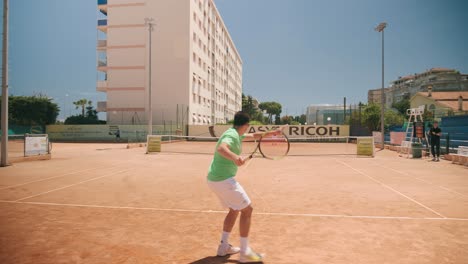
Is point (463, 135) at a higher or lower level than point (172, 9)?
lower

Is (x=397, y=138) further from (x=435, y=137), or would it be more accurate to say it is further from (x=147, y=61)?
(x=147, y=61)

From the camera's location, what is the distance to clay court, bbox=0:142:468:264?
427 cm

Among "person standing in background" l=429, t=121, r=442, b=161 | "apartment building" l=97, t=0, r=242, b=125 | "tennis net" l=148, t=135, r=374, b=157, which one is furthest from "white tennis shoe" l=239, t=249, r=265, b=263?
"apartment building" l=97, t=0, r=242, b=125

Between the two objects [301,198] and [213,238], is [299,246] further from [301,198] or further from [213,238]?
[301,198]

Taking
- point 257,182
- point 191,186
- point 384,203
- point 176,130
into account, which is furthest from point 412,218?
point 176,130

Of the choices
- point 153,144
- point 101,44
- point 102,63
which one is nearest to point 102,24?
point 101,44

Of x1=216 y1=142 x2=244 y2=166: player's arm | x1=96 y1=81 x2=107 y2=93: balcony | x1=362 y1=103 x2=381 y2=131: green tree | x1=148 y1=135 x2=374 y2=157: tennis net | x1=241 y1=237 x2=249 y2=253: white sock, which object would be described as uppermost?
x1=96 y1=81 x2=107 y2=93: balcony

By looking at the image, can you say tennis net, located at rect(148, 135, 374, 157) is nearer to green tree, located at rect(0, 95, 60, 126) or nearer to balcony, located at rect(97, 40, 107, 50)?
balcony, located at rect(97, 40, 107, 50)

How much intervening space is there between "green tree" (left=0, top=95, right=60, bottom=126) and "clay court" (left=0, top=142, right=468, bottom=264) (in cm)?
5155

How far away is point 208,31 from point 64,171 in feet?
175

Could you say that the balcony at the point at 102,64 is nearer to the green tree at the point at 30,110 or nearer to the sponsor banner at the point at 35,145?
the green tree at the point at 30,110

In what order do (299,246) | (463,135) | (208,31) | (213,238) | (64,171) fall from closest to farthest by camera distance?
1. (299,246)
2. (213,238)
3. (64,171)
4. (463,135)
5. (208,31)

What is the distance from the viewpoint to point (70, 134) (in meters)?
47.2

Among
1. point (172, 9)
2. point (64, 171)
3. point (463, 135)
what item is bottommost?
point (64, 171)
